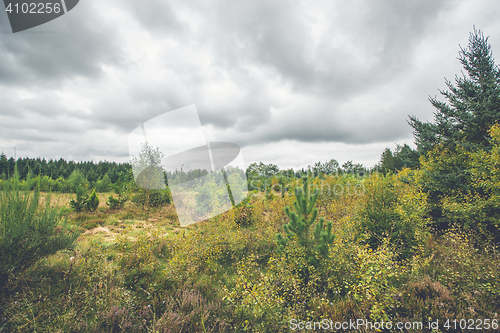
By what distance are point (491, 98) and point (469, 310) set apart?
8.92 m

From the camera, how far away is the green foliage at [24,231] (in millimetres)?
3592

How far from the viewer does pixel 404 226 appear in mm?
5570

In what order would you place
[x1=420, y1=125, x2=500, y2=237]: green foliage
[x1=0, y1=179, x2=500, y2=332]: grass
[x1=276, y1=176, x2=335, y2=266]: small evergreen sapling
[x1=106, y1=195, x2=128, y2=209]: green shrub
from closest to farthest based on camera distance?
[x1=0, y1=179, x2=500, y2=332]: grass, [x1=276, y1=176, x2=335, y2=266]: small evergreen sapling, [x1=420, y1=125, x2=500, y2=237]: green foliage, [x1=106, y1=195, x2=128, y2=209]: green shrub

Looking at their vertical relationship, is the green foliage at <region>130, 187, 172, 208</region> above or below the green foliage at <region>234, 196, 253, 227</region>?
above

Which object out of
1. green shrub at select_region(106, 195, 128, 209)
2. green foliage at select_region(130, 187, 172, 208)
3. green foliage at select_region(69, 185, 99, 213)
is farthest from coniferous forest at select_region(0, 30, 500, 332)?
green shrub at select_region(106, 195, 128, 209)

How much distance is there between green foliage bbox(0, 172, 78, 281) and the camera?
359cm

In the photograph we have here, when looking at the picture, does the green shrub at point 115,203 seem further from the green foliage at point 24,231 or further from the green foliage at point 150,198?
the green foliage at point 24,231

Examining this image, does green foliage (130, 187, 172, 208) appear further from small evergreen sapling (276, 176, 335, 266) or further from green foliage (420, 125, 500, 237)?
green foliage (420, 125, 500, 237)

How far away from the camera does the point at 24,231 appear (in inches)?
147

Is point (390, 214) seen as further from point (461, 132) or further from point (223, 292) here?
point (461, 132)

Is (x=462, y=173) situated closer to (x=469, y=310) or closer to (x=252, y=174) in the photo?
(x=469, y=310)

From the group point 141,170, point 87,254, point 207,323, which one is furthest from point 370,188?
point 141,170

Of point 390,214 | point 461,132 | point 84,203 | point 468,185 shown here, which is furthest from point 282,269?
point 84,203

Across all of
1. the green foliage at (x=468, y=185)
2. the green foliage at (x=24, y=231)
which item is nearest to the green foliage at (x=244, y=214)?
the green foliage at (x=24, y=231)
